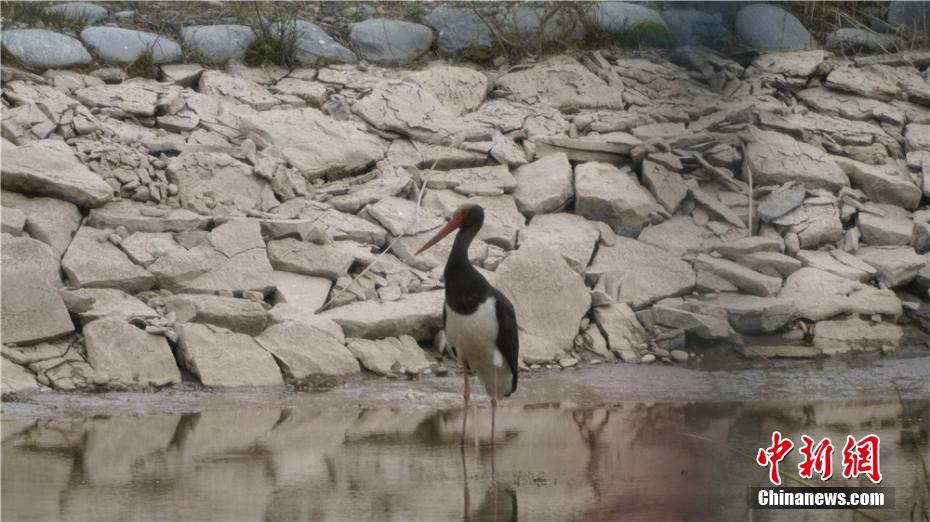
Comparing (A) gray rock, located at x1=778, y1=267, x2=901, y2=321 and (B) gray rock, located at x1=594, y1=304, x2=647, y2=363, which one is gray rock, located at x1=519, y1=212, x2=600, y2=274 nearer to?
(B) gray rock, located at x1=594, y1=304, x2=647, y2=363

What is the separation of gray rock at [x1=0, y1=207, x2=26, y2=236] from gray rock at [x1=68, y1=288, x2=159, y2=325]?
0.53 meters

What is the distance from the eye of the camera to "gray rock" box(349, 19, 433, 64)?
34.6ft

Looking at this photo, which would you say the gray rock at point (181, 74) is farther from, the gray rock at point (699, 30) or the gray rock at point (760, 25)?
the gray rock at point (699, 30)

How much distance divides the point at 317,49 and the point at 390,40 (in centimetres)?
61

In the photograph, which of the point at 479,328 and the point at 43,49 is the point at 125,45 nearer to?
the point at 43,49

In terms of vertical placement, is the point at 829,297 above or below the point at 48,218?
below

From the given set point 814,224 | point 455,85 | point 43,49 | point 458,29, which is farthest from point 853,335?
point 43,49

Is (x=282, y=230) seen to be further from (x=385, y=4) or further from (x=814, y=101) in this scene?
(x=814, y=101)

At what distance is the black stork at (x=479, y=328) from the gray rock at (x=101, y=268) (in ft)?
5.82

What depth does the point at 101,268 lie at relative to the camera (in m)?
7.47

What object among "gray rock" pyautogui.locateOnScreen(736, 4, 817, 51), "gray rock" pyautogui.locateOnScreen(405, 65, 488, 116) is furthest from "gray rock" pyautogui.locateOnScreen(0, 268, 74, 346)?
"gray rock" pyautogui.locateOnScreen(736, 4, 817, 51)

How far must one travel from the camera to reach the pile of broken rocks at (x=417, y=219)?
7309 millimetres

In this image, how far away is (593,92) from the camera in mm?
10227

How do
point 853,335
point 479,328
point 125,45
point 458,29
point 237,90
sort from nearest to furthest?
point 479,328 → point 853,335 → point 237,90 → point 125,45 → point 458,29
